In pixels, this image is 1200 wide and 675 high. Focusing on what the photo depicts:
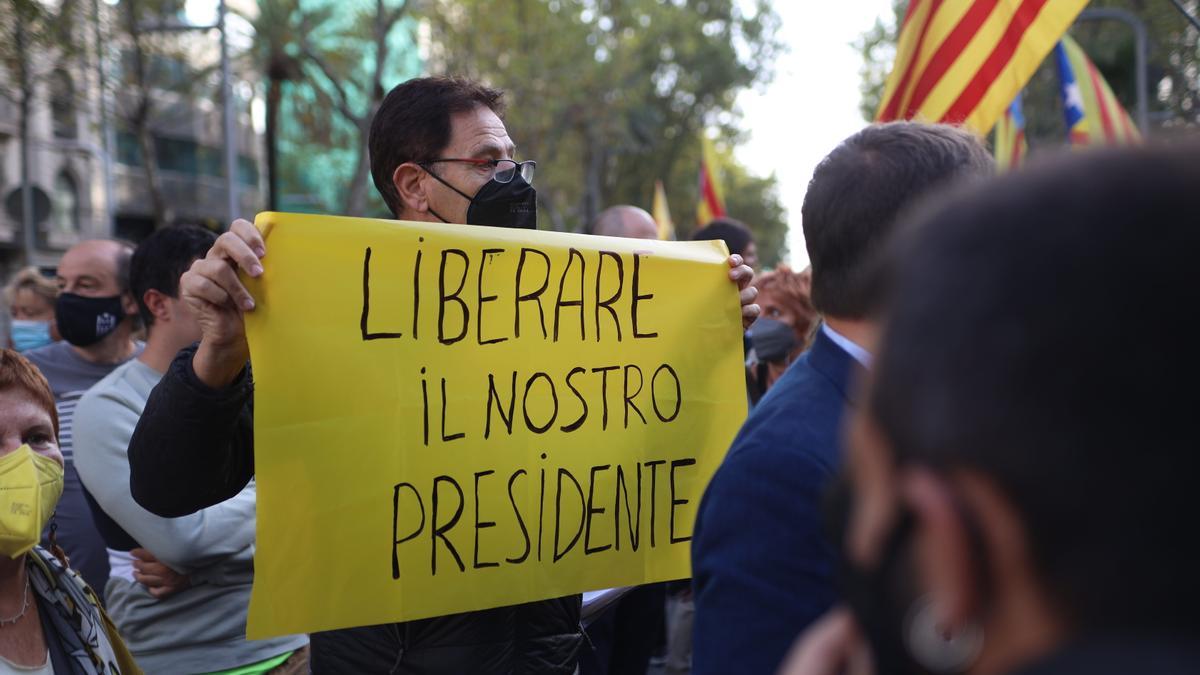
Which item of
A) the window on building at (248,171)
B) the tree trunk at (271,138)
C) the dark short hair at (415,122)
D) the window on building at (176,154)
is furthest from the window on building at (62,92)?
the window on building at (248,171)

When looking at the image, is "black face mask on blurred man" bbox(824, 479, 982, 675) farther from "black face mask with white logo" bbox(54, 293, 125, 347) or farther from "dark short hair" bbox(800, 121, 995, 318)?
"black face mask with white logo" bbox(54, 293, 125, 347)

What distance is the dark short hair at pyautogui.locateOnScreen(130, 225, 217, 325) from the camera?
3367 millimetres

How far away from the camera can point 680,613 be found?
5355 millimetres

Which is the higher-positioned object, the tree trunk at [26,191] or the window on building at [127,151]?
the window on building at [127,151]

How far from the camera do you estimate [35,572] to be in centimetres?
249

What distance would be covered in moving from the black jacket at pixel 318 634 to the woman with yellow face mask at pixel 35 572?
356mm

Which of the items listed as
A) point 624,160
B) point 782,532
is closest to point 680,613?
point 782,532

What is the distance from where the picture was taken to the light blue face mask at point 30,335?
656 centimetres

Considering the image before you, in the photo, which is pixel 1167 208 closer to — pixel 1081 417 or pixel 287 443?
pixel 1081 417

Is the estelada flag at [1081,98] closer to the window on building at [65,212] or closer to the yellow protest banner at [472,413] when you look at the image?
the yellow protest banner at [472,413]

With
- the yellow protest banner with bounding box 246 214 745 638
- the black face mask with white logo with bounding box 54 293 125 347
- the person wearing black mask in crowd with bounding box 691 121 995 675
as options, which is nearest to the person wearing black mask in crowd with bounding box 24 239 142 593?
the black face mask with white logo with bounding box 54 293 125 347

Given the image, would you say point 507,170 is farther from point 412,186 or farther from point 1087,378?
point 1087,378

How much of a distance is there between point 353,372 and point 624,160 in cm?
3561

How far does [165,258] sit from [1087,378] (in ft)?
10.3
